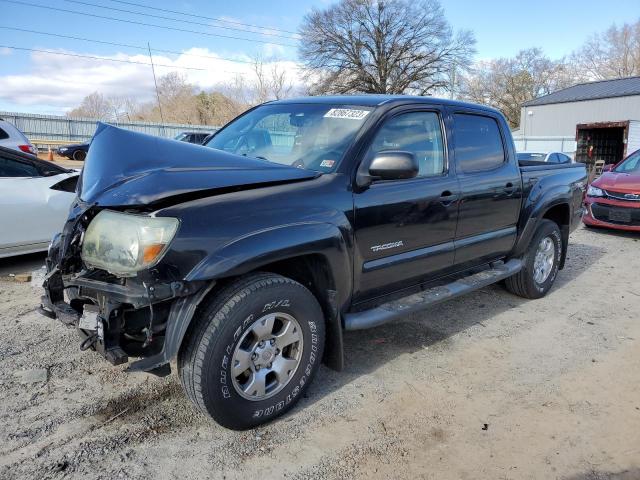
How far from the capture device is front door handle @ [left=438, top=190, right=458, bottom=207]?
371 cm

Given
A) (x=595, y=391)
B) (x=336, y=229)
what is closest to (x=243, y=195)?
(x=336, y=229)

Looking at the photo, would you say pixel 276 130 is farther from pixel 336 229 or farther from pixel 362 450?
pixel 362 450

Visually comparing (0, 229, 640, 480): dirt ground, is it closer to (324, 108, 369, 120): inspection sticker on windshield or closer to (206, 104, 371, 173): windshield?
(206, 104, 371, 173): windshield

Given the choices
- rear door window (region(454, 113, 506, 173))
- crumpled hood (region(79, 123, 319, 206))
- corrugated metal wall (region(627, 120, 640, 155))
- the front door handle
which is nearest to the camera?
crumpled hood (region(79, 123, 319, 206))

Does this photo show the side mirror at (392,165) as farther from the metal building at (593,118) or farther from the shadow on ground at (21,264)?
the metal building at (593,118)

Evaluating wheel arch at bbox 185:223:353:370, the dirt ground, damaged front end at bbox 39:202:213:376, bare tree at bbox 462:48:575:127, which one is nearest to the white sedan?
the dirt ground

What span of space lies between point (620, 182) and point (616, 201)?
352mm

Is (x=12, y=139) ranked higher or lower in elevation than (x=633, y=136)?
higher

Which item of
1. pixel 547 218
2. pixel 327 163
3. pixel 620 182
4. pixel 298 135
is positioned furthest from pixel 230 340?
pixel 620 182

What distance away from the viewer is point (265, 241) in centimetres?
260

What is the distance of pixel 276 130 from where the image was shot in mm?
3697

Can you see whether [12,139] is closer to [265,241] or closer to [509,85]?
[265,241]

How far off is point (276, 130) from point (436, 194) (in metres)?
1.28

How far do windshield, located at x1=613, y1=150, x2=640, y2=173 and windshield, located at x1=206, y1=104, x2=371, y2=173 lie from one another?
7853 mm
